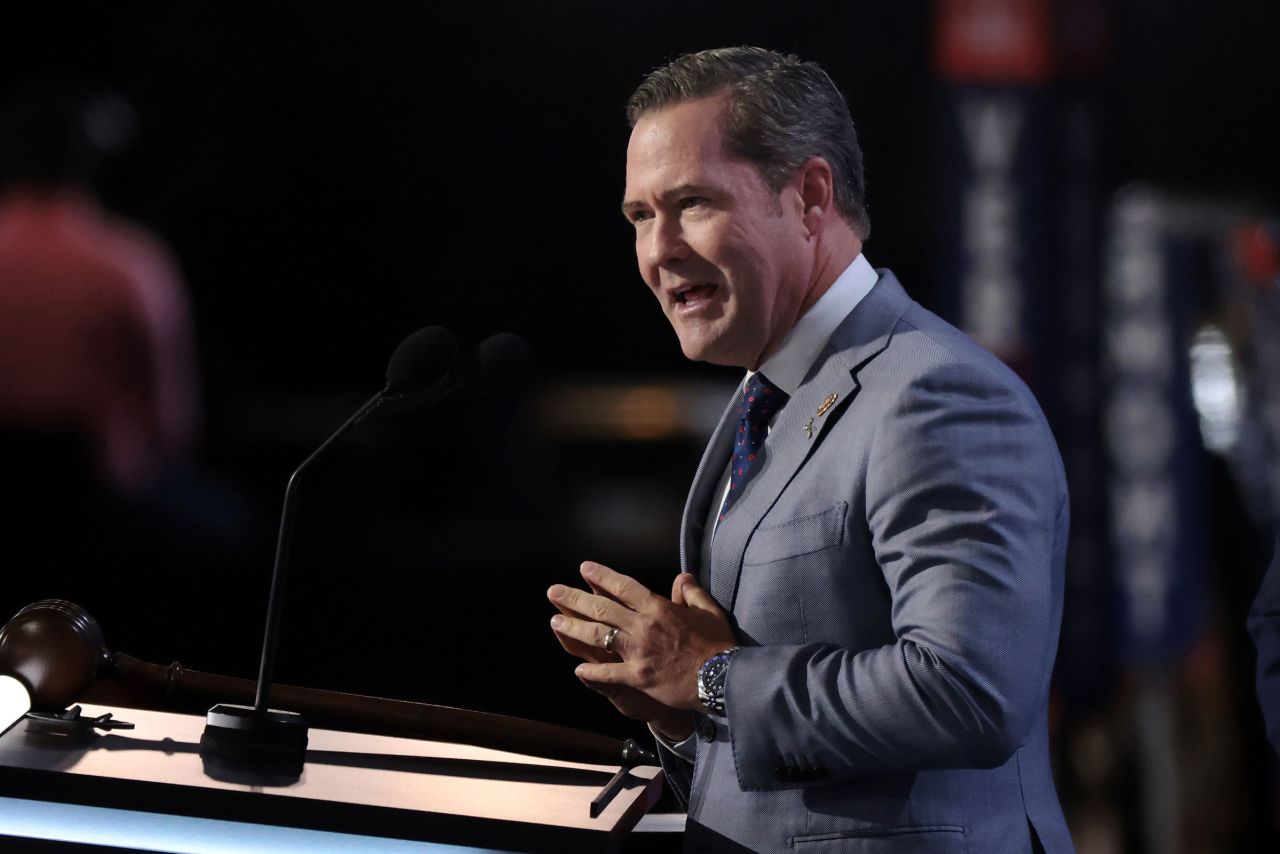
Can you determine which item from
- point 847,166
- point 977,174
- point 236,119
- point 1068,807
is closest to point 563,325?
point 236,119

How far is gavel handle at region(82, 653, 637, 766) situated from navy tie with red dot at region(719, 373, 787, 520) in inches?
11.6

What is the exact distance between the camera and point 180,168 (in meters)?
4.76

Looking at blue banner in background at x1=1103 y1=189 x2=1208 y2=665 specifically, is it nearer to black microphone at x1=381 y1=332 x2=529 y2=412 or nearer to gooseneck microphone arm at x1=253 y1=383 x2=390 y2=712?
black microphone at x1=381 y1=332 x2=529 y2=412

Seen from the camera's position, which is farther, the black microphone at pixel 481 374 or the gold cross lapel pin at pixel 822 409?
the black microphone at pixel 481 374

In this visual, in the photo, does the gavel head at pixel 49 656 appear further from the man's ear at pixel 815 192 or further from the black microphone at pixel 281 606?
the man's ear at pixel 815 192

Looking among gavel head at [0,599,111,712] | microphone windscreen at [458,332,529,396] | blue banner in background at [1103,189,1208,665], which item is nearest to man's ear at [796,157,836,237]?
microphone windscreen at [458,332,529,396]

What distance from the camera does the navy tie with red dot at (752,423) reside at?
4.52 feet

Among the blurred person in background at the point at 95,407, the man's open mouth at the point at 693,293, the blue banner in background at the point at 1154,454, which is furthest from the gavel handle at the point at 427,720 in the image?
the blurred person in background at the point at 95,407

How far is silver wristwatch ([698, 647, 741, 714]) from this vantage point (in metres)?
1.18

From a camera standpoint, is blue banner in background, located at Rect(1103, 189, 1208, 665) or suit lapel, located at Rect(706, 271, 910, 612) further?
blue banner in background, located at Rect(1103, 189, 1208, 665)

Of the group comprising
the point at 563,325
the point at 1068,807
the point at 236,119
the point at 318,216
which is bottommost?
the point at 1068,807

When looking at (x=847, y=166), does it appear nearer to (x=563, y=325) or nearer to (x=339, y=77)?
(x=563, y=325)

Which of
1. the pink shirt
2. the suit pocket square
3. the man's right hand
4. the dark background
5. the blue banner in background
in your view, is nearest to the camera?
the suit pocket square

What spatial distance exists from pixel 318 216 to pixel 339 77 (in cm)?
56
